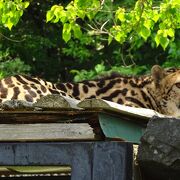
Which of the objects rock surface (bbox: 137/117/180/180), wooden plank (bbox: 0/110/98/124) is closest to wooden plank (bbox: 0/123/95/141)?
wooden plank (bbox: 0/110/98/124)

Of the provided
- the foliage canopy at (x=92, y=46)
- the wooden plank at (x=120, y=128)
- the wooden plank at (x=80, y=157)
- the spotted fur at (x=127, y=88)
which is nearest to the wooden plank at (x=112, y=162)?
the wooden plank at (x=80, y=157)

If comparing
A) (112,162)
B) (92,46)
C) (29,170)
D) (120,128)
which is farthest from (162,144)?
(92,46)

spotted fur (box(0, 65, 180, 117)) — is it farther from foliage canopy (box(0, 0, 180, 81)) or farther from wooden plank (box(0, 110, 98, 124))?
wooden plank (box(0, 110, 98, 124))

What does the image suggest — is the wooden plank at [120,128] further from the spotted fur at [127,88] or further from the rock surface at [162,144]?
the spotted fur at [127,88]

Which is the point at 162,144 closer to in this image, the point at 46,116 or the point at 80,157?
the point at 80,157

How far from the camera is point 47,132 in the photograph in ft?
12.7

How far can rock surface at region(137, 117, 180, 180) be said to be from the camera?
3.64 meters

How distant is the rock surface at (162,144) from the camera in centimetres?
364

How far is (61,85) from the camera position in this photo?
9.88 meters

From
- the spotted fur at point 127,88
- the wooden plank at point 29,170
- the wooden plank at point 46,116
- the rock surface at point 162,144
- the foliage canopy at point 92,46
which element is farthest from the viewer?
the foliage canopy at point 92,46

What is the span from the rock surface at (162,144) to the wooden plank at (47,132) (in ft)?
1.02

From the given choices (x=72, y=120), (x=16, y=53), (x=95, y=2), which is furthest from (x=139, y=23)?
(x=16, y=53)

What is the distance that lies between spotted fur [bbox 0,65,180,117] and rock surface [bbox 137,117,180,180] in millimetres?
5725

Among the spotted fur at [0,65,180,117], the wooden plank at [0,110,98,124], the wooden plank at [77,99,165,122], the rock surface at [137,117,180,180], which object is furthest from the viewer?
the spotted fur at [0,65,180,117]
